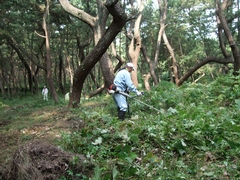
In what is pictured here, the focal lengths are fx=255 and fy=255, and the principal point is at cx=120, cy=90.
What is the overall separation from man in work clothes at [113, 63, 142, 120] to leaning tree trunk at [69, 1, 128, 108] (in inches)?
49.2

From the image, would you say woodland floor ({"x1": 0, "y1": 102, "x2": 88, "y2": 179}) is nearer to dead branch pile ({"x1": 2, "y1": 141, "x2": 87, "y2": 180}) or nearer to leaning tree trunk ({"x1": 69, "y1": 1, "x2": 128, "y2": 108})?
dead branch pile ({"x1": 2, "y1": 141, "x2": 87, "y2": 180})

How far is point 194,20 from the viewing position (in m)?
24.7

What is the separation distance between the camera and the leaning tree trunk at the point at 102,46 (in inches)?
280

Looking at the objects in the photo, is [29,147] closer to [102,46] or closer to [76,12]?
[102,46]

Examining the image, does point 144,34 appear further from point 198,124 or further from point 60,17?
point 198,124

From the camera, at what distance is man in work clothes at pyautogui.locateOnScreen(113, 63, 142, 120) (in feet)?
22.8

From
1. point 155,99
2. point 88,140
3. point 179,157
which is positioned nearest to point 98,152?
point 88,140

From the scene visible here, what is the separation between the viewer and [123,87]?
7301 millimetres

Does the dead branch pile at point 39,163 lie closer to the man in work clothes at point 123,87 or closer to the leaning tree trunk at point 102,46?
the man in work clothes at point 123,87

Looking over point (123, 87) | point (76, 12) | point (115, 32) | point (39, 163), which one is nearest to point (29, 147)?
point (39, 163)

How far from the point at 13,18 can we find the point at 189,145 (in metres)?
17.5

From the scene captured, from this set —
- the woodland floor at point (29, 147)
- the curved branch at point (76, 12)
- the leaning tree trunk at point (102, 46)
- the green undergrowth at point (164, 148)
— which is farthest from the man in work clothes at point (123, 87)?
the curved branch at point (76, 12)

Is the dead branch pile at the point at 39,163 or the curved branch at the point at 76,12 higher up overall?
the curved branch at the point at 76,12

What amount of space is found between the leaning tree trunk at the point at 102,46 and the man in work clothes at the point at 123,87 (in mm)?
1248
